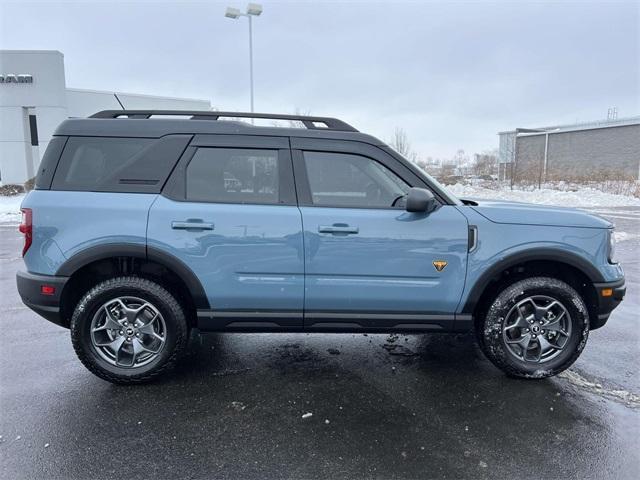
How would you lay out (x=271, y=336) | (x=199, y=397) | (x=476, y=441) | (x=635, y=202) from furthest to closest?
1. (x=635, y=202)
2. (x=271, y=336)
3. (x=199, y=397)
4. (x=476, y=441)

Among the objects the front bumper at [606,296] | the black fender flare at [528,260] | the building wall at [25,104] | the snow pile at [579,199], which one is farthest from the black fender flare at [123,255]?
the building wall at [25,104]

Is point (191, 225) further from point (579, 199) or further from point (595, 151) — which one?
point (595, 151)

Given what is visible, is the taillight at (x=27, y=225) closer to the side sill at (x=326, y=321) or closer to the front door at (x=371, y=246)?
the side sill at (x=326, y=321)

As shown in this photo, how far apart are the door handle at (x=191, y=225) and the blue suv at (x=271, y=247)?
0.4 inches

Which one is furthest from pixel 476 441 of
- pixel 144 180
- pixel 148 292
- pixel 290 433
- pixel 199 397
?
pixel 144 180

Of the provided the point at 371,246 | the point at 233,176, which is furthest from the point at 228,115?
the point at 371,246

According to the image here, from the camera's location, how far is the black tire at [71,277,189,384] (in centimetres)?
335

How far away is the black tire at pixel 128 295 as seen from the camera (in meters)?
3.35

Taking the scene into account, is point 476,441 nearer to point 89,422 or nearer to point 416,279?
point 416,279

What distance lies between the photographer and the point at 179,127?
348cm

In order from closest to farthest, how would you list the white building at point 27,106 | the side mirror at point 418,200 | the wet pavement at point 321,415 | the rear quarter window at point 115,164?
the wet pavement at point 321,415 → the side mirror at point 418,200 → the rear quarter window at point 115,164 → the white building at point 27,106

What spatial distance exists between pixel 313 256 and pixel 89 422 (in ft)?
6.24

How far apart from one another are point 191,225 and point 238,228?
350mm

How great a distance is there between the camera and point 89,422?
116 inches
